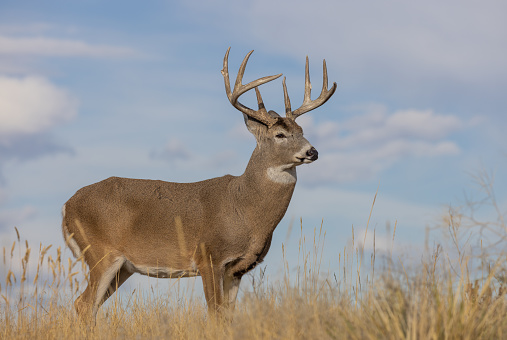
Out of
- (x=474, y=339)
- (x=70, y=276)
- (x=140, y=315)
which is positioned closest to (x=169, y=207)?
(x=140, y=315)

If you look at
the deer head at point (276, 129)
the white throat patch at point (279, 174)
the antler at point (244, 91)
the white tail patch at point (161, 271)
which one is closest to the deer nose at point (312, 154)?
the deer head at point (276, 129)

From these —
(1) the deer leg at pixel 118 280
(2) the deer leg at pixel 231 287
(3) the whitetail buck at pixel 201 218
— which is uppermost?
(3) the whitetail buck at pixel 201 218

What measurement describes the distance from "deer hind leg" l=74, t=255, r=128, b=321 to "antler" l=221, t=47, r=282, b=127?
109 inches

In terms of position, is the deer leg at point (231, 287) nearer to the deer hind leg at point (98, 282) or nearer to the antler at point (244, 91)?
the deer hind leg at point (98, 282)

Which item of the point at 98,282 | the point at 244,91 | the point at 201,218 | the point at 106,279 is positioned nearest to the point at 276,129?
the point at 244,91

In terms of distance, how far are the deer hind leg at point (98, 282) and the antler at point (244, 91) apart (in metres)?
2.77

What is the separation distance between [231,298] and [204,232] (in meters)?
0.96

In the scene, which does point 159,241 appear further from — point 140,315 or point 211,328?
point 211,328

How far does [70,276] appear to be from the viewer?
6422mm

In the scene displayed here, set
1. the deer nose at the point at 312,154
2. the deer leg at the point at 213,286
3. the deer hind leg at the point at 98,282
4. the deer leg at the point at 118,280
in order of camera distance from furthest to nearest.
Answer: the deer leg at the point at 118,280
the deer hind leg at the point at 98,282
the deer nose at the point at 312,154
the deer leg at the point at 213,286

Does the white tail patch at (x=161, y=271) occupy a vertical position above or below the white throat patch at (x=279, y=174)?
below

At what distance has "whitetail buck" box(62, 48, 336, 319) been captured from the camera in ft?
27.0

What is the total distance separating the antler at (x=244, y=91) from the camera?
28.6 ft

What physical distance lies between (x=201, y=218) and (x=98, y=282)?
1.73 meters
